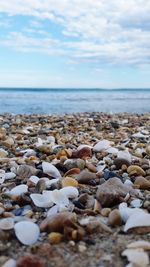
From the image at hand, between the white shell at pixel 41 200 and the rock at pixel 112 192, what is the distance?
26 centimetres

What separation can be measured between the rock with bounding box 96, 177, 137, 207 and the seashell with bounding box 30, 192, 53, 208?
0.26 meters

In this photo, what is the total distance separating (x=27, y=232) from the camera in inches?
61.3

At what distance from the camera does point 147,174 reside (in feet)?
8.42

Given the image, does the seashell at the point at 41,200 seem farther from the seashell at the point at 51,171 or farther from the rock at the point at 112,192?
the seashell at the point at 51,171

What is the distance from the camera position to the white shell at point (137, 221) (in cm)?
160

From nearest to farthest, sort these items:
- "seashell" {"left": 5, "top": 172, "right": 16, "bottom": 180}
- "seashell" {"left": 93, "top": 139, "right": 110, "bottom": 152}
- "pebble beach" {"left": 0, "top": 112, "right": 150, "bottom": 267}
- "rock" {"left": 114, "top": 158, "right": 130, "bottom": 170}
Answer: "pebble beach" {"left": 0, "top": 112, "right": 150, "bottom": 267}, "seashell" {"left": 5, "top": 172, "right": 16, "bottom": 180}, "rock" {"left": 114, "top": 158, "right": 130, "bottom": 170}, "seashell" {"left": 93, "top": 139, "right": 110, "bottom": 152}

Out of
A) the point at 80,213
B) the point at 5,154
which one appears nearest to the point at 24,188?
the point at 80,213

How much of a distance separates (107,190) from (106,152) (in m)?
1.42

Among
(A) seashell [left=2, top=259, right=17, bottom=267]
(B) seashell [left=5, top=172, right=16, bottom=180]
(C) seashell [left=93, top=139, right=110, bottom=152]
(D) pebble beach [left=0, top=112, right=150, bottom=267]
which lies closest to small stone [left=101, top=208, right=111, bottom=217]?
(D) pebble beach [left=0, top=112, right=150, bottom=267]

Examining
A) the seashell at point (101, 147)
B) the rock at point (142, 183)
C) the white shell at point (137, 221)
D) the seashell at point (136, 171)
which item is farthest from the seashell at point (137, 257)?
the seashell at point (101, 147)

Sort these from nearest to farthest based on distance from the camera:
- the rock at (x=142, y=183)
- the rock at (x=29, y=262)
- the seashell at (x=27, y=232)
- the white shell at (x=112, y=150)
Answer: the rock at (x=29, y=262) < the seashell at (x=27, y=232) < the rock at (x=142, y=183) < the white shell at (x=112, y=150)

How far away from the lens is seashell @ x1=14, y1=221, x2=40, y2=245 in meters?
1.51

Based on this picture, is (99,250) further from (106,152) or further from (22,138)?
(22,138)

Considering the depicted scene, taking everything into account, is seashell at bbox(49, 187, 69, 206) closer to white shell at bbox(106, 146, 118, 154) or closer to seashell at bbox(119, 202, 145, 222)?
seashell at bbox(119, 202, 145, 222)
